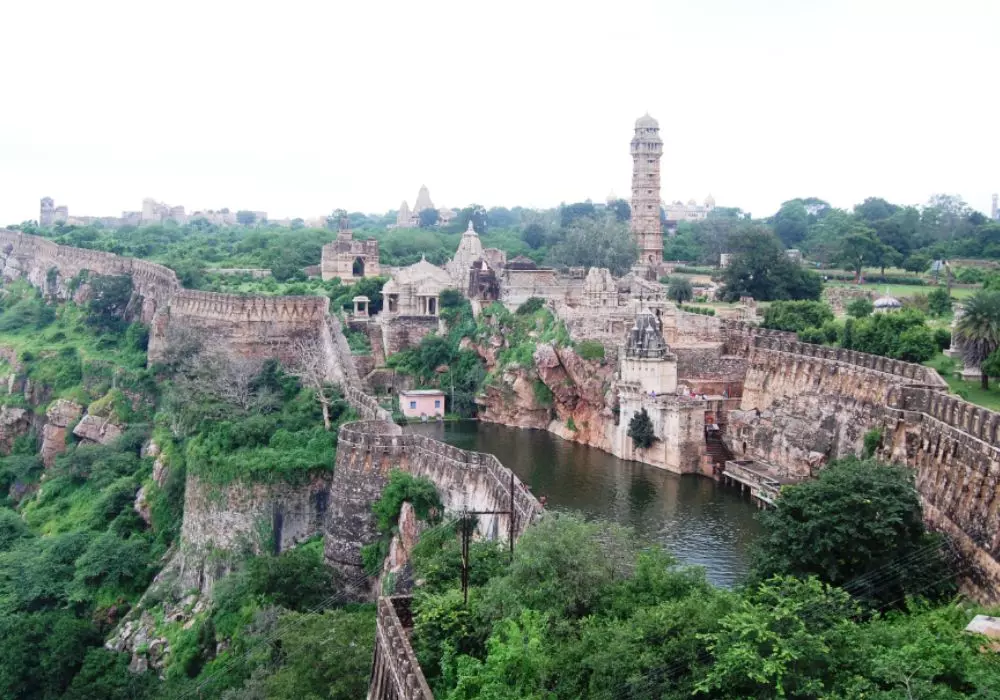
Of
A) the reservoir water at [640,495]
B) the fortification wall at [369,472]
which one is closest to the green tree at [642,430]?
the reservoir water at [640,495]

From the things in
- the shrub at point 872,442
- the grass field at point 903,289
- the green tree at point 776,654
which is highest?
the grass field at point 903,289

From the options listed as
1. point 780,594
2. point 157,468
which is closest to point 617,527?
point 780,594

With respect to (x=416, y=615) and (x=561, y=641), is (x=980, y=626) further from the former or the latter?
(x=416, y=615)

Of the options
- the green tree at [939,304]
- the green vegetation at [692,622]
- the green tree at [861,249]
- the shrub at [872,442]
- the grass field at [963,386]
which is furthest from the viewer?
the green tree at [861,249]

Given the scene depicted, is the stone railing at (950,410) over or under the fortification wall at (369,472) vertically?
over

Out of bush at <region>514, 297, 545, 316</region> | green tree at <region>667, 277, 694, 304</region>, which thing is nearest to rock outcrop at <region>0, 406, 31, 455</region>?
bush at <region>514, 297, 545, 316</region>

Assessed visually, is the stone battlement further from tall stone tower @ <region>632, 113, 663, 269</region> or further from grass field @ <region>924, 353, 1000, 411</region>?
tall stone tower @ <region>632, 113, 663, 269</region>

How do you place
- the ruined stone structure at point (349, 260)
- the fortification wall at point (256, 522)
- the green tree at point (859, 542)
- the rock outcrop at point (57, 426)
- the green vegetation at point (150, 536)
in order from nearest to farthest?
the green tree at point (859, 542)
the green vegetation at point (150, 536)
the fortification wall at point (256, 522)
the rock outcrop at point (57, 426)
the ruined stone structure at point (349, 260)

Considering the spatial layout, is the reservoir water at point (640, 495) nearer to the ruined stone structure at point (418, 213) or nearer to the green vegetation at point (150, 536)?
the green vegetation at point (150, 536)
